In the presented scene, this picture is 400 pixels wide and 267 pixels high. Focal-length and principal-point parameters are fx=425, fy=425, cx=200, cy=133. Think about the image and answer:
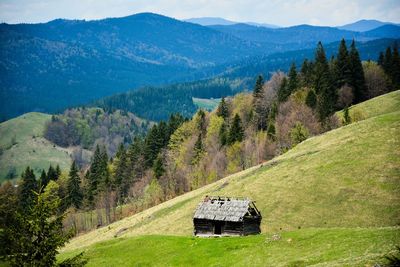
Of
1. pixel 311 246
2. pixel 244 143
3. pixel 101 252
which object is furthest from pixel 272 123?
pixel 311 246

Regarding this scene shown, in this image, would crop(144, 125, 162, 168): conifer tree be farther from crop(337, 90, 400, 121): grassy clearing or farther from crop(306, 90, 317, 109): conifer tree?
crop(337, 90, 400, 121): grassy clearing

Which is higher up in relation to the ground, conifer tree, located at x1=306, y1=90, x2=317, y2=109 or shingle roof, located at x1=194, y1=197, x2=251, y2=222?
conifer tree, located at x1=306, y1=90, x2=317, y2=109

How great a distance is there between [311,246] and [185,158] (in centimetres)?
9221

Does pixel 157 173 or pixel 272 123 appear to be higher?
pixel 272 123

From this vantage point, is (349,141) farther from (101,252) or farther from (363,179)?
(101,252)

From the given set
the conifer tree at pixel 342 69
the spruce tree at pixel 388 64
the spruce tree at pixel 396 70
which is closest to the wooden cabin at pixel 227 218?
the conifer tree at pixel 342 69

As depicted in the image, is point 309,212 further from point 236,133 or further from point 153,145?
point 153,145

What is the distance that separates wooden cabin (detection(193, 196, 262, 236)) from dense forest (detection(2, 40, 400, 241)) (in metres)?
50.1

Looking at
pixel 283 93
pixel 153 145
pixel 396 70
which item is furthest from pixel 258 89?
pixel 396 70

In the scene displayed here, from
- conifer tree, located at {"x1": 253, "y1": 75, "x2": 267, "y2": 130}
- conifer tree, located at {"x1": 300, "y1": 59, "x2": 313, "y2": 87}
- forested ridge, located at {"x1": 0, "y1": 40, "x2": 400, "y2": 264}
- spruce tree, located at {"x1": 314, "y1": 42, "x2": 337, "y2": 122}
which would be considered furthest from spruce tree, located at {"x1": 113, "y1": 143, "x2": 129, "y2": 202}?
spruce tree, located at {"x1": 314, "y1": 42, "x2": 337, "y2": 122}

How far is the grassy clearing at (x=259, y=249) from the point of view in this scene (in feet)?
106

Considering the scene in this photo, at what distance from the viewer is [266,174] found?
255ft

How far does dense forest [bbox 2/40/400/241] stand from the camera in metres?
113

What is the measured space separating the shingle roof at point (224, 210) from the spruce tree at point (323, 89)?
5991 centimetres
